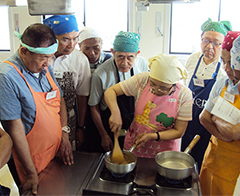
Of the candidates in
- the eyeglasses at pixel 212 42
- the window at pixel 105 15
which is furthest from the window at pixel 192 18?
the eyeglasses at pixel 212 42

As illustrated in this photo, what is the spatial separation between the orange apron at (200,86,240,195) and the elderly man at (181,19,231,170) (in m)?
0.59

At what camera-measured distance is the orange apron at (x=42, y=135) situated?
132cm

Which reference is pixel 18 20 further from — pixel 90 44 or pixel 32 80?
pixel 32 80

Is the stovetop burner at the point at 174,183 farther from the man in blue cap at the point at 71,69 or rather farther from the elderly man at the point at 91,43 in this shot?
the elderly man at the point at 91,43

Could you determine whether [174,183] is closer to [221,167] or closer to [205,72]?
[221,167]

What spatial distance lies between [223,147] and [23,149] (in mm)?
1201

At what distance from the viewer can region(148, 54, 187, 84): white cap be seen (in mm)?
1369

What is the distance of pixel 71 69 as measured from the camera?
188 cm

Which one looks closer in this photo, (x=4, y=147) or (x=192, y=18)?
(x=4, y=147)

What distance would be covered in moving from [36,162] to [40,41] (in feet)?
2.27

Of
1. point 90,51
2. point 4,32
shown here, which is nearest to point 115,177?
point 90,51

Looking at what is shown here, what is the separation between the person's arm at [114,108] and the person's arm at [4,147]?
0.60m

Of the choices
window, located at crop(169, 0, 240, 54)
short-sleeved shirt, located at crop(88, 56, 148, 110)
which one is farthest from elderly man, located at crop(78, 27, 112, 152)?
window, located at crop(169, 0, 240, 54)

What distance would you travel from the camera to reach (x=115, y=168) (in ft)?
3.89
